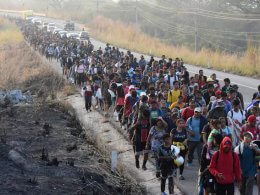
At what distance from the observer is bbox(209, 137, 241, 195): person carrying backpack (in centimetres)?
859

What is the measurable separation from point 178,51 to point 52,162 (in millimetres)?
35092

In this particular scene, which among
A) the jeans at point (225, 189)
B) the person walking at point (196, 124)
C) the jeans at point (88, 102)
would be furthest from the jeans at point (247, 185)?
the jeans at point (88, 102)

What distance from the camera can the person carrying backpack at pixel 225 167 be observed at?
8594mm

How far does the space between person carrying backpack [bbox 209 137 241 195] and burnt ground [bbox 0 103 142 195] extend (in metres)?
2.65

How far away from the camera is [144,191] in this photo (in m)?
11.3

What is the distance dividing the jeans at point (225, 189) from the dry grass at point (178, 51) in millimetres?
24544

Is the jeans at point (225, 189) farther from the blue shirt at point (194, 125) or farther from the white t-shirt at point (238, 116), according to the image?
the white t-shirt at point (238, 116)

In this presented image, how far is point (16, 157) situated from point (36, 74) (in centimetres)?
2015

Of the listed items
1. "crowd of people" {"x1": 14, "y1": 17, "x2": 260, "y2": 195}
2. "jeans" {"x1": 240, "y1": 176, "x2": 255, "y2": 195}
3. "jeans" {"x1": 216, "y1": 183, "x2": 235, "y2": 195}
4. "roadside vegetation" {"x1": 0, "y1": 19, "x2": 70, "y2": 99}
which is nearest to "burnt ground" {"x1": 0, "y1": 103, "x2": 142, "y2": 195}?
"crowd of people" {"x1": 14, "y1": 17, "x2": 260, "y2": 195}

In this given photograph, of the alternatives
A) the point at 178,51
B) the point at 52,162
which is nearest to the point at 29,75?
the point at 178,51

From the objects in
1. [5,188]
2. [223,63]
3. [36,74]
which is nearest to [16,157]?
[5,188]

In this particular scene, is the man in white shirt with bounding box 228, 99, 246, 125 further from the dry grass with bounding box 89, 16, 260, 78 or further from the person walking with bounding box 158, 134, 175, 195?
the dry grass with bounding box 89, 16, 260, 78

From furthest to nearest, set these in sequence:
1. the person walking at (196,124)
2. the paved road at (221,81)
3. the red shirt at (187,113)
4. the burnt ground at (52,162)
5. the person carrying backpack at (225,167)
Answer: the red shirt at (187,113), the person walking at (196,124), the paved road at (221,81), the burnt ground at (52,162), the person carrying backpack at (225,167)

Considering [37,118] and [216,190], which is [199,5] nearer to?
[37,118]
